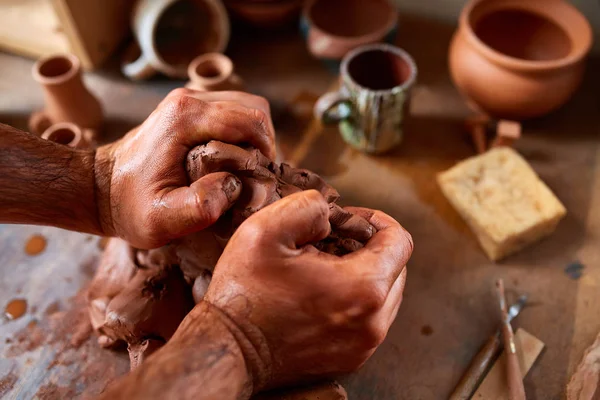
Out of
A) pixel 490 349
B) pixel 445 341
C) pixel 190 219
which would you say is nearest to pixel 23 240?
pixel 190 219

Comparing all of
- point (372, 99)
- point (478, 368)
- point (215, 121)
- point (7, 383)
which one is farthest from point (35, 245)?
point (478, 368)

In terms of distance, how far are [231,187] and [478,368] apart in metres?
1.16

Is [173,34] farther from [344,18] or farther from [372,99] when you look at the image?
[372,99]

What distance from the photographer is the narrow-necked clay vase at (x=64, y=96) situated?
2.60 metres

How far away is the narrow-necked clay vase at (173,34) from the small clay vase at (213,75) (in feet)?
1.22

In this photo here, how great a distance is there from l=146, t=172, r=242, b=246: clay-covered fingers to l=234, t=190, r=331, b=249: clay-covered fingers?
142 mm

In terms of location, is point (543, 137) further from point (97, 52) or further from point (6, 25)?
point (6, 25)

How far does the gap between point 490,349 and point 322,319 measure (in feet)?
2.99

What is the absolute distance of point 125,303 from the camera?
5.86 feet

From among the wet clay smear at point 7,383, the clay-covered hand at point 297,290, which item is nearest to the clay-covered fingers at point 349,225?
the clay-covered hand at point 297,290

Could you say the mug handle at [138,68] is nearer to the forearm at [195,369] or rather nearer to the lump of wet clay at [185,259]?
the lump of wet clay at [185,259]

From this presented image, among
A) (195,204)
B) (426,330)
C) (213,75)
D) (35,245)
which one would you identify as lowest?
(426,330)

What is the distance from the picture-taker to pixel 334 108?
100 inches

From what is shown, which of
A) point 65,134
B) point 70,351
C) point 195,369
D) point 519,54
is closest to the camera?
point 195,369
